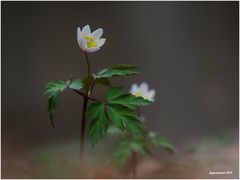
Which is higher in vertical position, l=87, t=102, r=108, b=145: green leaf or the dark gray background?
the dark gray background

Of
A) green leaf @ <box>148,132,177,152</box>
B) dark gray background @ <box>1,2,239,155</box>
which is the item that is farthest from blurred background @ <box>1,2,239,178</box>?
green leaf @ <box>148,132,177,152</box>

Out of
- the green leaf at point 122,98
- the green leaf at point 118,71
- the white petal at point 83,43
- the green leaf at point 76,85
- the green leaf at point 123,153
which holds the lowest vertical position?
the green leaf at point 123,153

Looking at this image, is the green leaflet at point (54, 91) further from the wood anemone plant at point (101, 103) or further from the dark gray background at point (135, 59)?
the dark gray background at point (135, 59)

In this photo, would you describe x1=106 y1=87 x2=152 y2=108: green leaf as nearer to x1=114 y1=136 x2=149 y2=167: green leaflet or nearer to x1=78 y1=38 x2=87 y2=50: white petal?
x1=78 y1=38 x2=87 y2=50: white petal

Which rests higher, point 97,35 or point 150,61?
point 150,61

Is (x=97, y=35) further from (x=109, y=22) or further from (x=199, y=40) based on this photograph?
(x=199, y=40)

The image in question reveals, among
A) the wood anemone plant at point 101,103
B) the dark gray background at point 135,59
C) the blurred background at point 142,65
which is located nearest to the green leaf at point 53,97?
the wood anemone plant at point 101,103

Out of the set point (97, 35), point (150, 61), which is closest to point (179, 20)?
point (150, 61)
